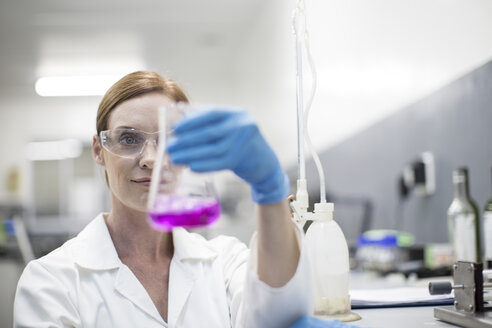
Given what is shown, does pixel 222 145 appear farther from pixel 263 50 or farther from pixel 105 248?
pixel 263 50

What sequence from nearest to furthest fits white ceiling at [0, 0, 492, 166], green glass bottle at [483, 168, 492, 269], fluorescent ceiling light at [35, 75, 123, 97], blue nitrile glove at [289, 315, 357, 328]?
blue nitrile glove at [289, 315, 357, 328]
green glass bottle at [483, 168, 492, 269]
white ceiling at [0, 0, 492, 166]
fluorescent ceiling light at [35, 75, 123, 97]

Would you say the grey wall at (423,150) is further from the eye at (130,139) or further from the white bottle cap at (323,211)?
the eye at (130,139)

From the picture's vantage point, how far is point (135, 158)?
1166 mm

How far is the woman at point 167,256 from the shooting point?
817mm

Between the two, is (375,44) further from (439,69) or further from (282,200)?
(282,200)

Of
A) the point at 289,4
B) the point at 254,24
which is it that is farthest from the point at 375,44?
the point at 254,24

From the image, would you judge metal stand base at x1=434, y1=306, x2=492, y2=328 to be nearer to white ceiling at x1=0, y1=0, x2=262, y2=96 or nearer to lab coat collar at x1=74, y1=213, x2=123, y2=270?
lab coat collar at x1=74, y1=213, x2=123, y2=270

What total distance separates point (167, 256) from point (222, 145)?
2.54 ft

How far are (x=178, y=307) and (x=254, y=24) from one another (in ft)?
16.4

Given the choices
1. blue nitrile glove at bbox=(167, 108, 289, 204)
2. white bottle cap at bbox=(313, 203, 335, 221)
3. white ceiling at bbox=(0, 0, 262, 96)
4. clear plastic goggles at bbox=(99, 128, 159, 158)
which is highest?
white ceiling at bbox=(0, 0, 262, 96)

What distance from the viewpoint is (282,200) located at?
92 cm

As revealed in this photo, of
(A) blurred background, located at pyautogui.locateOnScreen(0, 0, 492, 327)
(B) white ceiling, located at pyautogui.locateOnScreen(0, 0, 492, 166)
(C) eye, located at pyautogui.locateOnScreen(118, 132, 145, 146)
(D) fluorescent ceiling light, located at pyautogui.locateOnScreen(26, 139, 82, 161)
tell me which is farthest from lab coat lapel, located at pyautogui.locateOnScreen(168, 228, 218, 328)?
(D) fluorescent ceiling light, located at pyautogui.locateOnScreen(26, 139, 82, 161)

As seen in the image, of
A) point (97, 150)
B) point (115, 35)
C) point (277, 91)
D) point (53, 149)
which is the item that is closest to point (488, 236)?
point (97, 150)

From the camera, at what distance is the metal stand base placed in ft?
3.09
